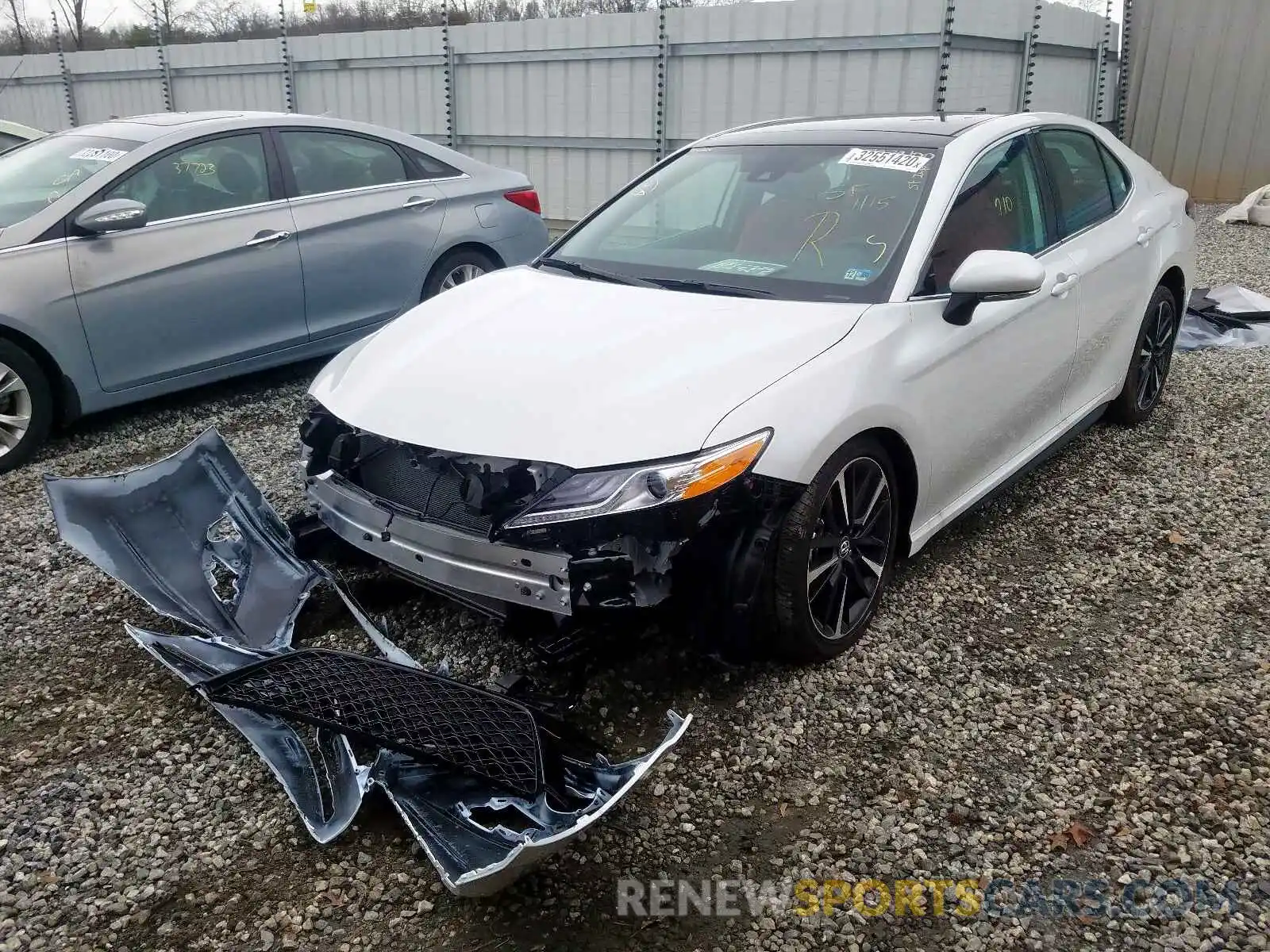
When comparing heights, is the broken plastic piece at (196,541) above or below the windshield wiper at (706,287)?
below

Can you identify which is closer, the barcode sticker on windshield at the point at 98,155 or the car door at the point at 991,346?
the car door at the point at 991,346

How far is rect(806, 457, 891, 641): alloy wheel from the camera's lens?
9.75 feet

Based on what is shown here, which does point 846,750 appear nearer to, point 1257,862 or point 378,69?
point 1257,862

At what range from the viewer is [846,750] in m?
2.83

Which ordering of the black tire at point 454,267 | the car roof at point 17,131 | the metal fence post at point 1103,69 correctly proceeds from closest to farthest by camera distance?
the black tire at point 454,267
the car roof at point 17,131
the metal fence post at point 1103,69

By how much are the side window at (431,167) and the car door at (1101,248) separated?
375 cm

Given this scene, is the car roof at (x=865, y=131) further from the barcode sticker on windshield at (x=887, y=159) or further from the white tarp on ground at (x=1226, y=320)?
the white tarp on ground at (x=1226, y=320)

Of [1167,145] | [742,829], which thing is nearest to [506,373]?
[742,829]

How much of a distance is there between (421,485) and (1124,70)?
44.9ft

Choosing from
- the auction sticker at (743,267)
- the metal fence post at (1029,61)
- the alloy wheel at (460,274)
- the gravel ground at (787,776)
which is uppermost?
the metal fence post at (1029,61)

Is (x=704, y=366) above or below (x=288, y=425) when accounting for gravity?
above

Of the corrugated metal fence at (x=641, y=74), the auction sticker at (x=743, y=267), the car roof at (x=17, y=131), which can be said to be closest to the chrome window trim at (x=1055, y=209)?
the auction sticker at (x=743, y=267)

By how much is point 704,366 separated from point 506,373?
0.58 metres

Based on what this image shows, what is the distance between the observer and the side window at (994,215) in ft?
11.2
